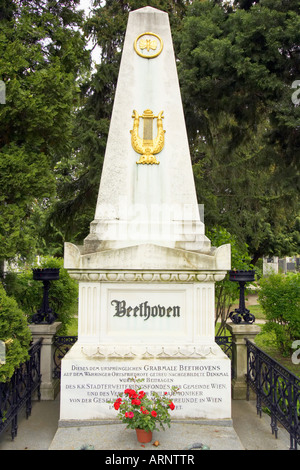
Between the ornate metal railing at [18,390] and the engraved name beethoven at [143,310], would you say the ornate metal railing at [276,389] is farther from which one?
the ornate metal railing at [18,390]

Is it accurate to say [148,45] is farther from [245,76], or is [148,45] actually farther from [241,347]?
[241,347]

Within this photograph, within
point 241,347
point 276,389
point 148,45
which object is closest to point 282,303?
point 241,347

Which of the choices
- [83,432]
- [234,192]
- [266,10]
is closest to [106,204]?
[83,432]

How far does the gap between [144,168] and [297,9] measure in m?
5.07

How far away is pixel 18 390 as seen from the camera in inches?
187

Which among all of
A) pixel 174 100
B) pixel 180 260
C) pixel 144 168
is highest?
pixel 174 100

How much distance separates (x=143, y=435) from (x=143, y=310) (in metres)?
1.40

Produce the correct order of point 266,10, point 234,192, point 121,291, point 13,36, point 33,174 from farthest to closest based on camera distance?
1. point 234,192
2. point 266,10
3. point 13,36
4. point 33,174
5. point 121,291

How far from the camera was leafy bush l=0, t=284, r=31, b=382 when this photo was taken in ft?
14.2

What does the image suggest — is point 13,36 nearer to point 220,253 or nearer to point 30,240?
point 30,240

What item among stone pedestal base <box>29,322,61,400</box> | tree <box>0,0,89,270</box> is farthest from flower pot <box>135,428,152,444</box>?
tree <box>0,0,89,270</box>

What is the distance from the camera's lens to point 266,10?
711cm

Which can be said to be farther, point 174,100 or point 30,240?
point 30,240

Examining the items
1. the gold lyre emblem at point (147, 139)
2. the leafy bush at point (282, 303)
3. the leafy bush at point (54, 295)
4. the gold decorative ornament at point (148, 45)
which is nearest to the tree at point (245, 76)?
the leafy bush at point (282, 303)
